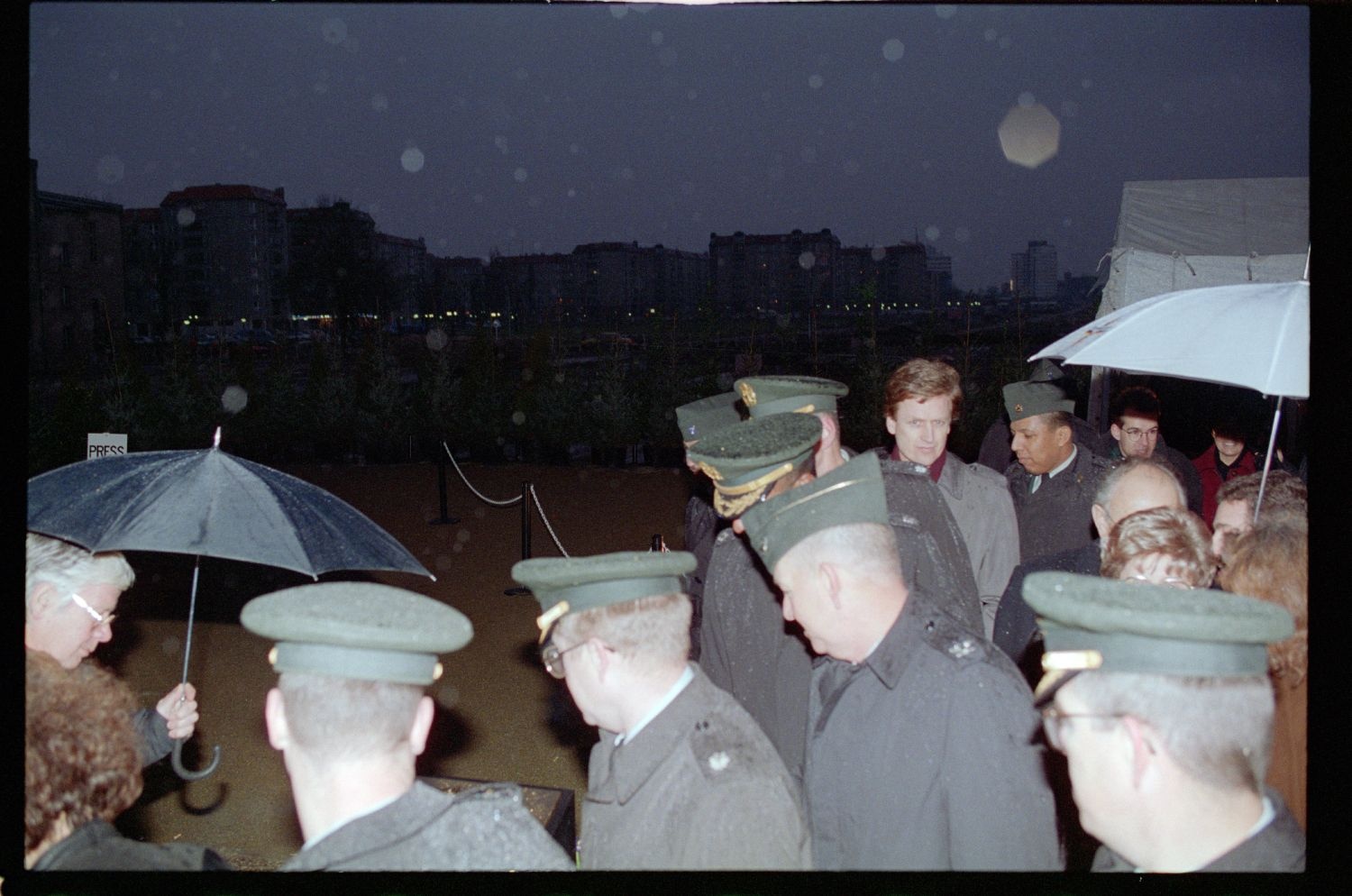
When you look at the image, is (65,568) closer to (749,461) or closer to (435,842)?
(435,842)

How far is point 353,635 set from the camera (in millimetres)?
2002

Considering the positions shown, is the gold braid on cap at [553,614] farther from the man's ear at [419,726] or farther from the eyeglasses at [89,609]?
the eyeglasses at [89,609]

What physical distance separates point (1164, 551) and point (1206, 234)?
5614mm

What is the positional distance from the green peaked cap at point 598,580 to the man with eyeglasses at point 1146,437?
4.06 meters

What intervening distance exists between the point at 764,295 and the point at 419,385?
1533 inches

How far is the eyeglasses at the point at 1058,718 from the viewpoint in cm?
191

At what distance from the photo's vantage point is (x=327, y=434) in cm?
1823

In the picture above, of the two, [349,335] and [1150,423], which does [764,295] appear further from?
[1150,423]

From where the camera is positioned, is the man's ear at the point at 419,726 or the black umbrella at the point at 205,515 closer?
the man's ear at the point at 419,726

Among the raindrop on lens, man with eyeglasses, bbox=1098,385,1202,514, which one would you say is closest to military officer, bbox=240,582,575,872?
man with eyeglasses, bbox=1098,385,1202,514

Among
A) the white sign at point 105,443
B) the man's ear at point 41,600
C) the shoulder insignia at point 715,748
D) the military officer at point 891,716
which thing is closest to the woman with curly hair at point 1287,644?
the military officer at point 891,716

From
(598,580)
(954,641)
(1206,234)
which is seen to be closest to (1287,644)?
(954,641)

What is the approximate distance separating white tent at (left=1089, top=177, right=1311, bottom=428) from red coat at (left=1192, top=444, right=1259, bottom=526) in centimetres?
154
